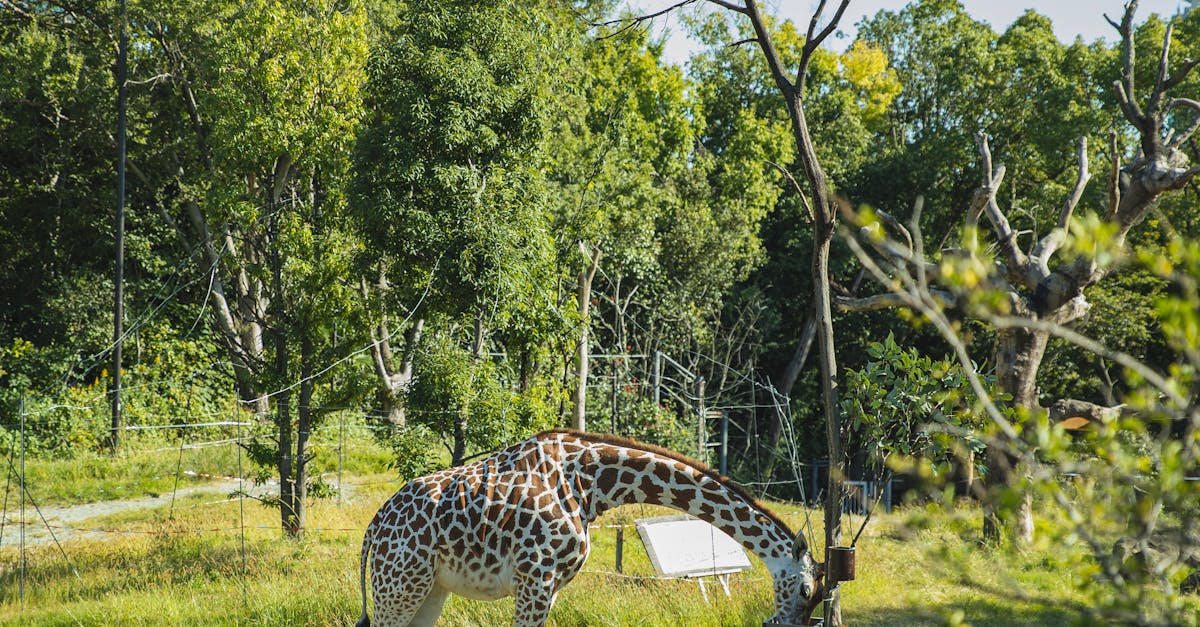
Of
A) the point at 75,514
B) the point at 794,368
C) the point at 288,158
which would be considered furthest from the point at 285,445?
the point at 794,368

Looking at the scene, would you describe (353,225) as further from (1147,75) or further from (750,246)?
(1147,75)

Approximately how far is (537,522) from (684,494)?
946mm

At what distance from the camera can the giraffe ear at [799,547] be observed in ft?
19.3

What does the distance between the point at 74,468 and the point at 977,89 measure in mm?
19903

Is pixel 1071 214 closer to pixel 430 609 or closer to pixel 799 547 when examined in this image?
pixel 799 547

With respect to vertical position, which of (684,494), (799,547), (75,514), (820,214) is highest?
(820,214)

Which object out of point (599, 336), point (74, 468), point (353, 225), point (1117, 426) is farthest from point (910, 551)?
point (74, 468)

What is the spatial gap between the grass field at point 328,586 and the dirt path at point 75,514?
271 mm

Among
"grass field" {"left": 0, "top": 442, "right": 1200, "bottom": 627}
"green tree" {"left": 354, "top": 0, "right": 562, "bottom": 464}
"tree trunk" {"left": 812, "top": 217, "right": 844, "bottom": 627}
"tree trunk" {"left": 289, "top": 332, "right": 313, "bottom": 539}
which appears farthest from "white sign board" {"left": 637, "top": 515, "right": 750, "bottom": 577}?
"tree trunk" {"left": 289, "top": 332, "right": 313, "bottom": 539}

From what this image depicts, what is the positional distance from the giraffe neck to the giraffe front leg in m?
0.52

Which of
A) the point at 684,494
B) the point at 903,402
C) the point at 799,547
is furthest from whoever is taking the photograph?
the point at 903,402

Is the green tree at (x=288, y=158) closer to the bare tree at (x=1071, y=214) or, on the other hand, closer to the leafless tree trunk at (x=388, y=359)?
the leafless tree trunk at (x=388, y=359)

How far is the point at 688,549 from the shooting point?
27.8 ft

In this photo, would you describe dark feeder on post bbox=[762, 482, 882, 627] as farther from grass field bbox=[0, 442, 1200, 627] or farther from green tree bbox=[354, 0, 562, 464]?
green tree bbox=[354, 0, 562, 464]
